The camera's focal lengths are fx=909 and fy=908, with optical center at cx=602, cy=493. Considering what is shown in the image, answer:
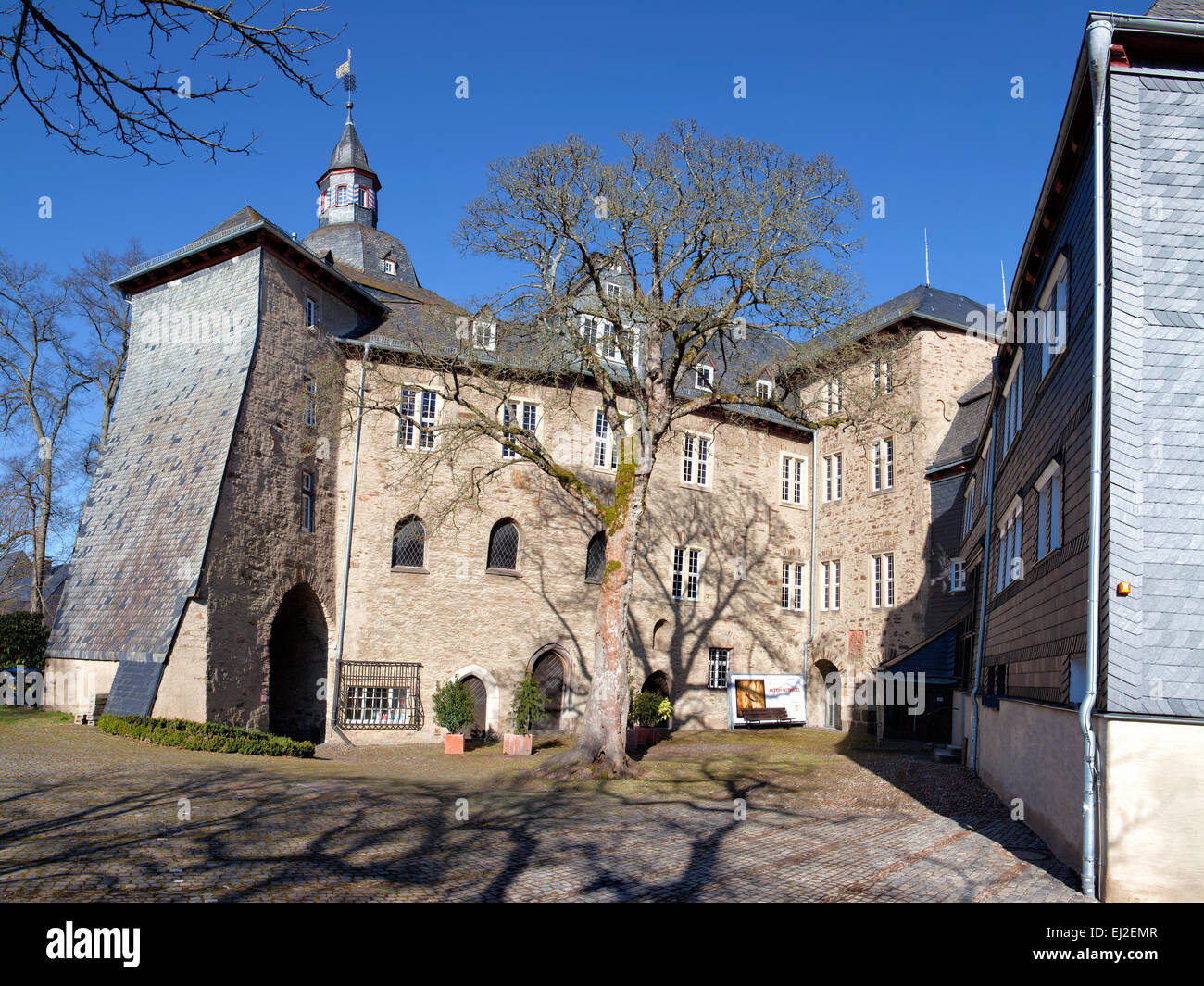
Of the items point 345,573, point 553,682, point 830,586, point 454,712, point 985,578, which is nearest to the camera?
point 985,578

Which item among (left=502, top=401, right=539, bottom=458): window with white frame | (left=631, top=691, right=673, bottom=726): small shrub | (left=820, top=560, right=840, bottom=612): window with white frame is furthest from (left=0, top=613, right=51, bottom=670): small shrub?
(left=820, top=560, right=840, bottom=612): window with white frame

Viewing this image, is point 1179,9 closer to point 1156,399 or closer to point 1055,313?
point 1055,313

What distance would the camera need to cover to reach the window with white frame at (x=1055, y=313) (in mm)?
10703

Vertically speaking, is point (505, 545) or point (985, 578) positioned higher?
point (505, 545)

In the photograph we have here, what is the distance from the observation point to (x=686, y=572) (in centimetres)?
2802

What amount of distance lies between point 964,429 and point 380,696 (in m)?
17.5

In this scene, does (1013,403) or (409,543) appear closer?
(1013,403)

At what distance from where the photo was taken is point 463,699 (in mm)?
20938

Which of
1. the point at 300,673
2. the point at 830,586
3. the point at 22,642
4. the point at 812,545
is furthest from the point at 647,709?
the point at 22,642

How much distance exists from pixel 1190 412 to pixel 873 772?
10338mm

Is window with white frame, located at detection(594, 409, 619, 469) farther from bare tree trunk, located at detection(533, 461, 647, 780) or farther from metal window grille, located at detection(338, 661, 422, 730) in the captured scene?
bare tree trunk, located at detection(533, 461, 647, 780)

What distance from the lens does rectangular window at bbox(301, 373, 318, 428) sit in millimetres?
22781
